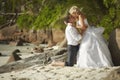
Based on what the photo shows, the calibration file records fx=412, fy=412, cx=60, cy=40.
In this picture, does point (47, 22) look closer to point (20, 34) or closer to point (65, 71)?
point (20, 34)

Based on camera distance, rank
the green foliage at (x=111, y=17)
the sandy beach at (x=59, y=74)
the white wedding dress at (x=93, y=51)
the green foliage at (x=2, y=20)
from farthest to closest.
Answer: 1. the green foliage at (x=2, y=20)
2. the green foliage at (x=111, y=17)
3. the white wedding dress at (x=93, y=51)
4. the sandy beach at (x=59, y=74)

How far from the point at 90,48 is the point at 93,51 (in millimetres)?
113

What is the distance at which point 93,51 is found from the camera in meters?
10.6

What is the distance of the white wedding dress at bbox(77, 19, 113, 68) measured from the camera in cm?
1040

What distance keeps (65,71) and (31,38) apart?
18.8 metres

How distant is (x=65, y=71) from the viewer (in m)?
10.1

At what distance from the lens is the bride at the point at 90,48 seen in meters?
10.4

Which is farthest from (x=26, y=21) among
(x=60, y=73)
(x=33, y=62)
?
(x=60, y=73)

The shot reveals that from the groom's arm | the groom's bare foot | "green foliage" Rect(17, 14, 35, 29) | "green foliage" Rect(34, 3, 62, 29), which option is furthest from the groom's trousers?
"green foliage" Rect(17, 14, 35, 29)

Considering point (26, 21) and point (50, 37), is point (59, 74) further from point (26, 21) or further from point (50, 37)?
point (26, 21)

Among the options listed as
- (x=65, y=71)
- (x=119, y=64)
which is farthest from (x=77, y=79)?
(x=119, y=64)

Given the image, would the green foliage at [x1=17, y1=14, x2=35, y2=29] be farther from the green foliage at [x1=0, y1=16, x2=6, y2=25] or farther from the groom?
the groom

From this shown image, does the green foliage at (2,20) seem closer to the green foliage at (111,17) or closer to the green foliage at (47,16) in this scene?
the green foliage at (47,16)

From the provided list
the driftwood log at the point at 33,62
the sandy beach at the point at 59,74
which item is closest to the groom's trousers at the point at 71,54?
the sandy beach at the point at 59,74
